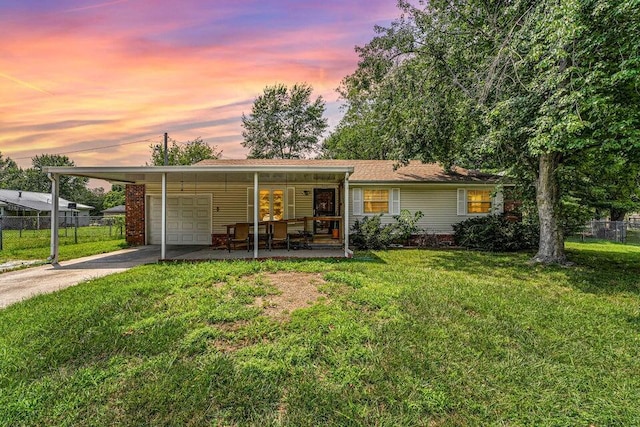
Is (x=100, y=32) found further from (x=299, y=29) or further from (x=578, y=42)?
(x=578, y=42)

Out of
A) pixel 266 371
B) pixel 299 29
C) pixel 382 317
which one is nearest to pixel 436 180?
pixel 299 29

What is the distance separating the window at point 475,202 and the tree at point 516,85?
5.60 feet

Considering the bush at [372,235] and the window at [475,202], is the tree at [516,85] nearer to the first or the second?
the window at [475,202]

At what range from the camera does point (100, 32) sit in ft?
26.7

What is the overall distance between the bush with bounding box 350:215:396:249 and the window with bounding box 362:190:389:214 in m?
0.86

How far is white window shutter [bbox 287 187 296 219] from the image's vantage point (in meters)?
13.1

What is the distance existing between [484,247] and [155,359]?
11.8m

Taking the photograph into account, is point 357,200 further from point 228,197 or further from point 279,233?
point 228,197

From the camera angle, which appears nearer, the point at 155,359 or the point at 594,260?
the point at 155,359

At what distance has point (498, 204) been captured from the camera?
13266mm

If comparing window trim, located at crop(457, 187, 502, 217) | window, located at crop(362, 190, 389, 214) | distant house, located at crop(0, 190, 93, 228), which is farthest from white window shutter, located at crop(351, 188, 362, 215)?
distant house, located at crop(0, 190, 93, 228)

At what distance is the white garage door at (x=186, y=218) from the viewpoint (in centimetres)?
1310

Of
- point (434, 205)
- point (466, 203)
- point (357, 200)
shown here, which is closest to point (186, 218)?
point (357, 200)

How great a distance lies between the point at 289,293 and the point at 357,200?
7990 millimetres
